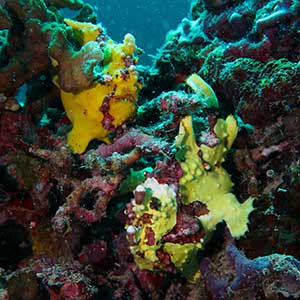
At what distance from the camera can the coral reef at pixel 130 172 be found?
8.95 feet

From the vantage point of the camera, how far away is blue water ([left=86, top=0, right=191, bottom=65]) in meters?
49.6

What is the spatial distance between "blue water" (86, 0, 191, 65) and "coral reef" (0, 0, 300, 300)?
154 ft

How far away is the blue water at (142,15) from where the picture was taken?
4959 centimetres

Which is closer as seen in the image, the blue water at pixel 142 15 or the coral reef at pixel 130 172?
the coral reef at pixel 130 172

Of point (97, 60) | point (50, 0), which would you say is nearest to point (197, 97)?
point (97, 60)

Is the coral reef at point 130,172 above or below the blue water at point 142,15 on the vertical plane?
below

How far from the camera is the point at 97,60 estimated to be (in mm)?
2885

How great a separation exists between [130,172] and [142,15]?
52257 millimetres

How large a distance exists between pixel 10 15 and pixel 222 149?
2108 millimetres

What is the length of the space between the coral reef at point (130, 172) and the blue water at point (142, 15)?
154 feet

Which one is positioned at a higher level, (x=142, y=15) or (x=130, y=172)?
(x=142, y=15)

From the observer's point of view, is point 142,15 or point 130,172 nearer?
point 130,172

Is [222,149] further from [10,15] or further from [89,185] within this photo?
[10,15]

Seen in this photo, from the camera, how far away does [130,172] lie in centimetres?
323
